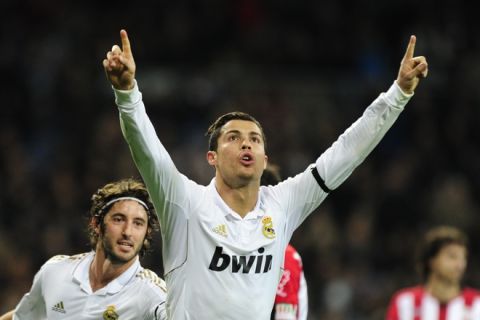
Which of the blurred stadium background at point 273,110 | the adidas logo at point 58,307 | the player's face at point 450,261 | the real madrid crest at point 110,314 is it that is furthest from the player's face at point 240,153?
the blurred stadium background at point 273,110

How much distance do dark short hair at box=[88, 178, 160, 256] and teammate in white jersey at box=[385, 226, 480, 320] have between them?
7.62 feet

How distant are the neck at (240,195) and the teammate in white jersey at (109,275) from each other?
0.62 metres

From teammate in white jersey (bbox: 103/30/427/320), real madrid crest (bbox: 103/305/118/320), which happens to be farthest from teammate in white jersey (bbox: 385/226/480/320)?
real madrid crest (bbox: 103/305/118/320)

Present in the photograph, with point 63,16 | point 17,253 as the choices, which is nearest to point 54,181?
point 17,253

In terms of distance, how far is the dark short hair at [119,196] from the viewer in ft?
16.6

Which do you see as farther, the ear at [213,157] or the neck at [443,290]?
the neck at [443,290]

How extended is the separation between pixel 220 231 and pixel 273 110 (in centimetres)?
703

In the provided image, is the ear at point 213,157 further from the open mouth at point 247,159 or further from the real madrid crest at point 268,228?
the real madrid crest at point 268,228

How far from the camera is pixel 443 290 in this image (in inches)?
263

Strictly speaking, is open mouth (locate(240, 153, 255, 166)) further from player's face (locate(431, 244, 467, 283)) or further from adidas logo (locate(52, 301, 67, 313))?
player's face (locate(431, 244, 467, 283))

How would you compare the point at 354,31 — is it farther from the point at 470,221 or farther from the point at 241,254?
the point at 241,254

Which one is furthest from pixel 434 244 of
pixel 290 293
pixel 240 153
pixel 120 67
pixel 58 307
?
pixel 120 67

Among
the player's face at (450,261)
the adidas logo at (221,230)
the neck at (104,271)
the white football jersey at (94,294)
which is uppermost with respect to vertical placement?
the player's face at (450,261)

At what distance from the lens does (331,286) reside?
9.49 meters
